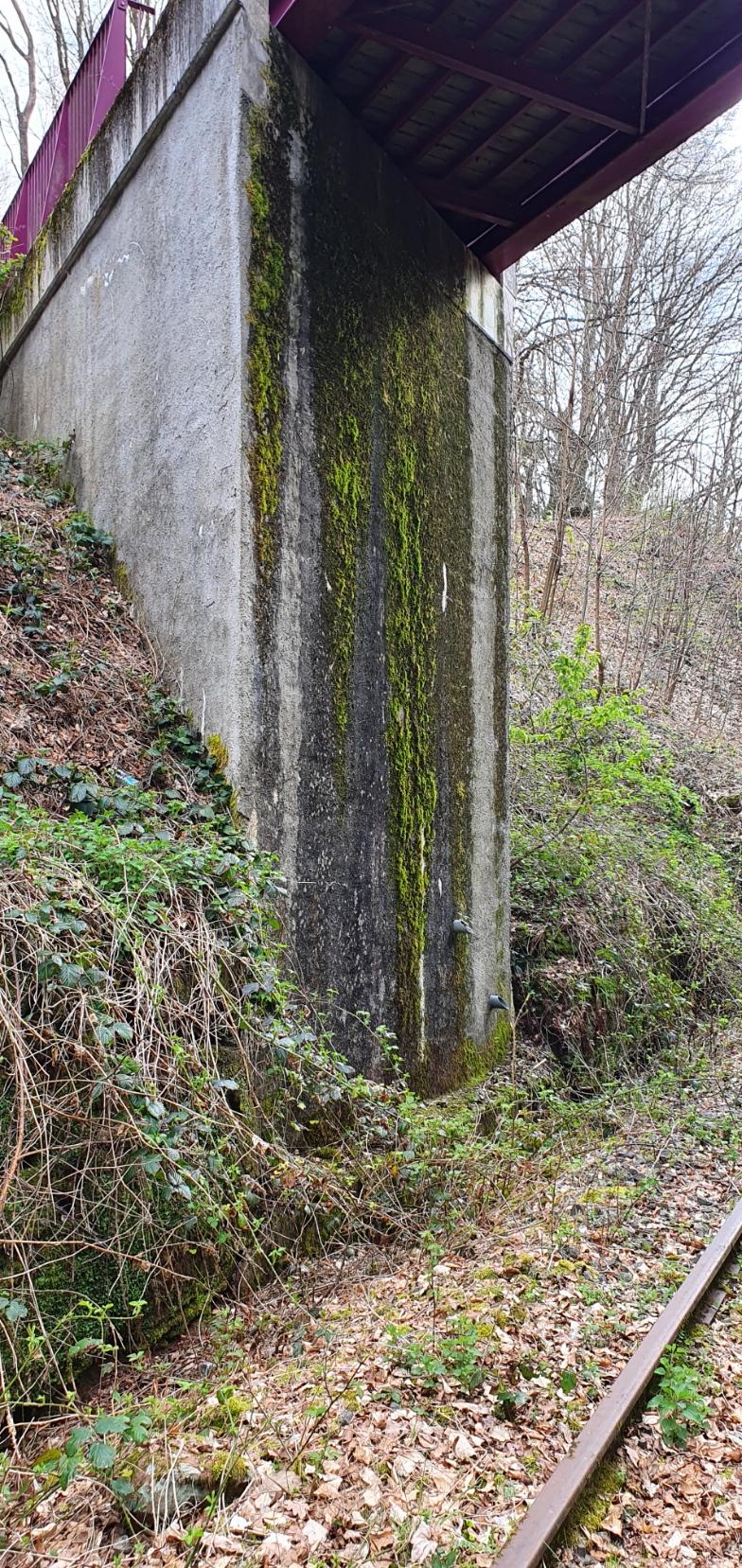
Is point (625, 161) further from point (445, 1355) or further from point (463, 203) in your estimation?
point (445, 1355)

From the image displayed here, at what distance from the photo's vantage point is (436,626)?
6520 mm

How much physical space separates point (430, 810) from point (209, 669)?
6.44ft

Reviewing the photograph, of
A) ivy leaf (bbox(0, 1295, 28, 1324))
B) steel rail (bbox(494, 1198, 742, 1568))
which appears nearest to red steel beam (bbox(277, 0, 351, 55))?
ivy leaf (bbox(0, 1295, 28, 1324))

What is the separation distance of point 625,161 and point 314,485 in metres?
3.17

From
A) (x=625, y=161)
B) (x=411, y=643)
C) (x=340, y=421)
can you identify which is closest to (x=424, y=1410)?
(x=411, y=643)

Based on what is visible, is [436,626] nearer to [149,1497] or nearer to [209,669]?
[209,669]

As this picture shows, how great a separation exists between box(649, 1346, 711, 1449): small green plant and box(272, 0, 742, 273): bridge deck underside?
646 centimetres

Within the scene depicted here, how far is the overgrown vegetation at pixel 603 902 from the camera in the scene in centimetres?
780

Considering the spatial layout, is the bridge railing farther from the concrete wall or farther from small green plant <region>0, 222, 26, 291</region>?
the concrete wall

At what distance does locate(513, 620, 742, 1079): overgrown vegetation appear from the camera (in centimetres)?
780

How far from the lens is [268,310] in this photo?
5.05 meters

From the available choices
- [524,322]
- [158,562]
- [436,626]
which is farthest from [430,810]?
[524,322]

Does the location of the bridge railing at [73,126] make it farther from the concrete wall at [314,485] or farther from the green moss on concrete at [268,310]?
the green moss on concrete at [268,310]

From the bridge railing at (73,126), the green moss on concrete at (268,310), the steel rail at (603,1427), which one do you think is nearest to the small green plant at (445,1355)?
the steel rail at (603,1427)
